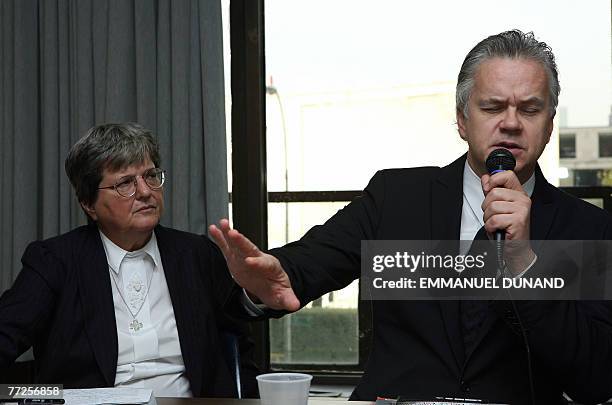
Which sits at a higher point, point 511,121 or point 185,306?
point 511,121

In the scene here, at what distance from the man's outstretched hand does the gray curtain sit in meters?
1.51

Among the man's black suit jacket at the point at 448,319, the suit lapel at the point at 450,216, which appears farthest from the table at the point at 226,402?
the suit lapel at the point at 450,216

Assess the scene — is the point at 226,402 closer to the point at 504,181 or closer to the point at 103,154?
the point at 504,181

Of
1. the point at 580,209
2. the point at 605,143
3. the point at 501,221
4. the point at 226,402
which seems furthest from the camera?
the point at 605,143

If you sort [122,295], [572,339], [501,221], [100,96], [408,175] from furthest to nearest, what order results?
1. [100,96]
2. [122,295]
3. [408,175]
4. [572,339]
5. [501,221]

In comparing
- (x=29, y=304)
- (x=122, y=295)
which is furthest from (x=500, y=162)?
(x=29, y=304)

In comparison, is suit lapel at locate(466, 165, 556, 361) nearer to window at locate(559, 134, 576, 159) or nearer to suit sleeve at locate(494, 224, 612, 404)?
suit sleeve at locate(494, 224, 612, 404)

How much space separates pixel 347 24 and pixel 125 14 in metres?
0.93

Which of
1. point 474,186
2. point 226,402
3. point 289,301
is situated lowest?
point 226,402

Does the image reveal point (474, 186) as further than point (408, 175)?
No

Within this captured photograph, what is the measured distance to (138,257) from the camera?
91.3 inches

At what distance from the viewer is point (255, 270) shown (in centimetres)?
147

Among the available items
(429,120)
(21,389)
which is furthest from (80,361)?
(429,120)

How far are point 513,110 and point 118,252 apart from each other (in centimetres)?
124
